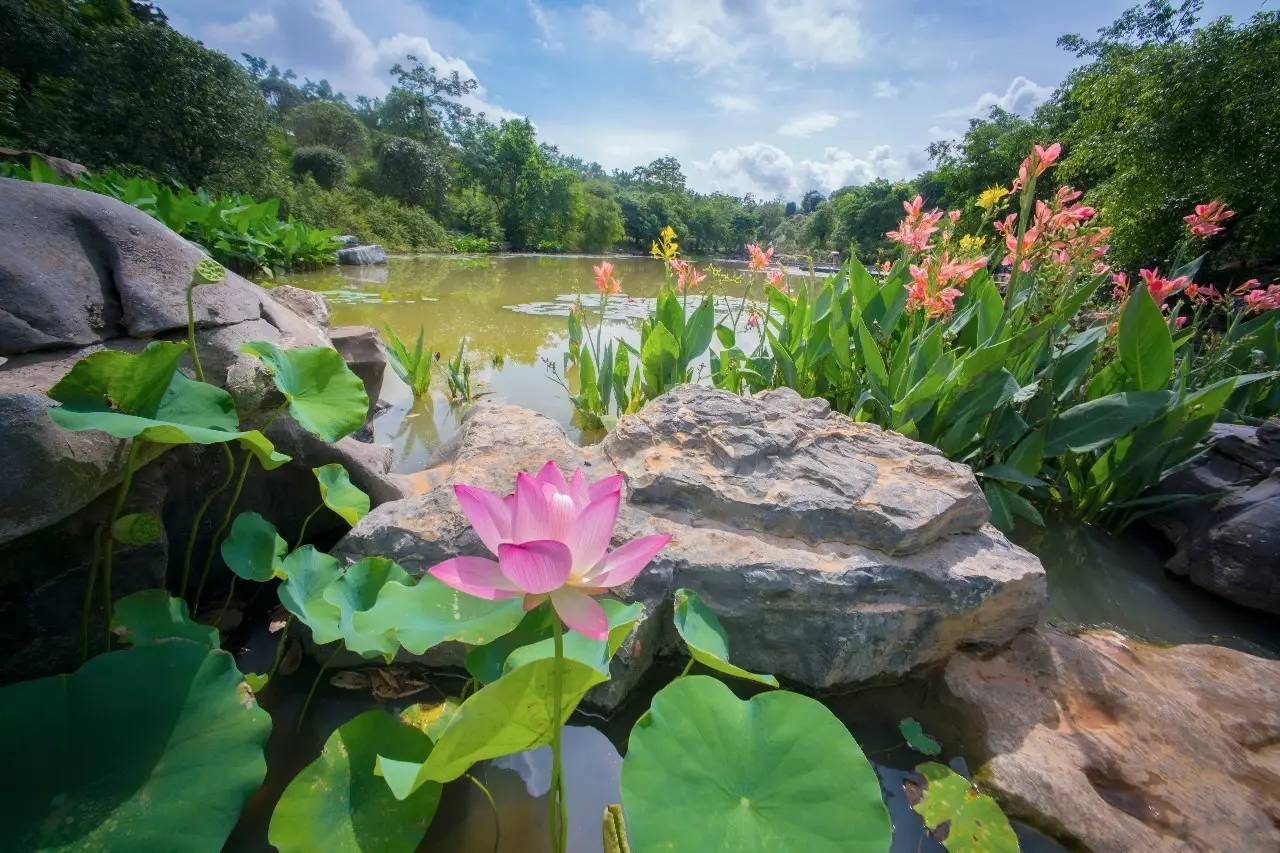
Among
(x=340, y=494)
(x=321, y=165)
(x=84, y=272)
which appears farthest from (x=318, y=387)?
(x=321, y=165)

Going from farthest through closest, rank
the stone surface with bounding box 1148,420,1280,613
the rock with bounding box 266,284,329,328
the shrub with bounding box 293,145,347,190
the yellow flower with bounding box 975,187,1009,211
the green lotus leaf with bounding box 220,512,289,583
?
the shrub with bounding box 293,145,347,190
the rock with bounding box 266,284,329,328
the yellow flower with bounding box 975,187,1009,211
the stone surface with bounding box 1148,420,1280,613
the green lotus leaf with bounding box 220,512,289,583

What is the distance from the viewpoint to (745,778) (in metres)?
0.68

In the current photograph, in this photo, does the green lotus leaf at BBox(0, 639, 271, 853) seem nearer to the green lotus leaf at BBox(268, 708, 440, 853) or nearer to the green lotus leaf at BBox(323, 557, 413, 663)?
the green lotus leaf at BBox(268, 708, 440, 853)

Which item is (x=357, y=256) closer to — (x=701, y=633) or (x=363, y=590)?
(x=363, y=590)

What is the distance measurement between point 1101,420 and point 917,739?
150cm

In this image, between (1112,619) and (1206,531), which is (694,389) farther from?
(1206,531)

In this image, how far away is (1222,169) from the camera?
20.5 feet

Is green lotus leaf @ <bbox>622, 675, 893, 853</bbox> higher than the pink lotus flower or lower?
lower

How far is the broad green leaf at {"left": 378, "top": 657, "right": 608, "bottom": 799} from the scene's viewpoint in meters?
0.54

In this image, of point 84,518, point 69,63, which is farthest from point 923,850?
point 69,63

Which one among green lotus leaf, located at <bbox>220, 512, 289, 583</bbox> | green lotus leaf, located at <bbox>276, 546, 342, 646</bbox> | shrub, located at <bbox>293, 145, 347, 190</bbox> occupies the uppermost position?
shrub, located at <bbox>293, 145, 347, 190</bbox>

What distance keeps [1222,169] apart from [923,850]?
9182 mm

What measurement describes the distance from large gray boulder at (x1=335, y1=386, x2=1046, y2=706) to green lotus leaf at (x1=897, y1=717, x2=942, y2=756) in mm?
128

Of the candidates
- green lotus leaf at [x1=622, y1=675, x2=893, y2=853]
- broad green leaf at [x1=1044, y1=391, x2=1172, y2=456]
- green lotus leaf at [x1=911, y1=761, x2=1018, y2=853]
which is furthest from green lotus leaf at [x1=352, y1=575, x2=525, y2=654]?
broad green leaf at [x1=1044, y1=391, x2=1172, y2=456]
